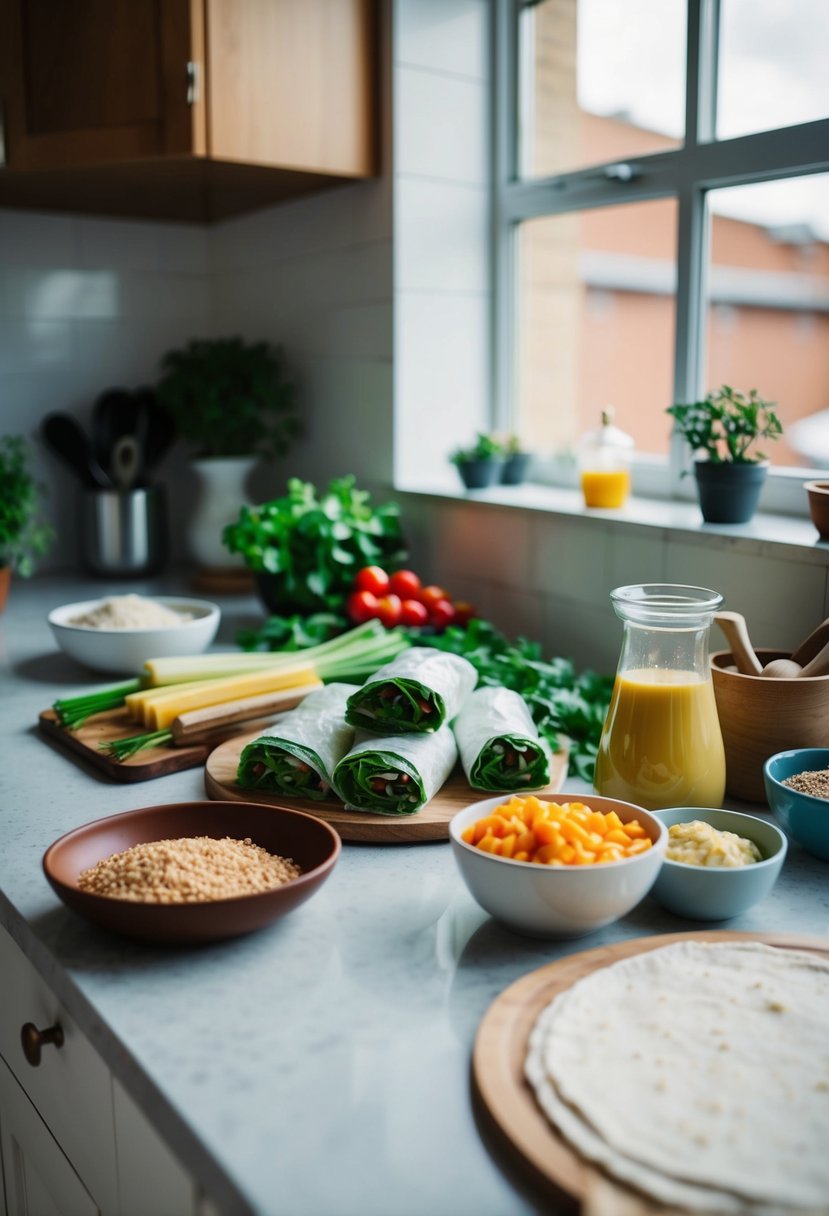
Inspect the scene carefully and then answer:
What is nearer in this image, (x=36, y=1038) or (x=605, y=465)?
(x=36, y=1038)

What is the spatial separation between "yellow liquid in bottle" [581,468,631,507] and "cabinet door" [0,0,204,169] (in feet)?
2.68

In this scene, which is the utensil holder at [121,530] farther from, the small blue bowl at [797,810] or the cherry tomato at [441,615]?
the small blue bowl at [797,810]

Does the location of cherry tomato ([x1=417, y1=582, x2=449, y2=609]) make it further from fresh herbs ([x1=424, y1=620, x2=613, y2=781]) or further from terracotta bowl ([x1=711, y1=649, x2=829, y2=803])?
terracotta bowl ([x1=711, y1=649, x2=829, y2=803])

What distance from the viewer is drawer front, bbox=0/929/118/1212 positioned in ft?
2.73

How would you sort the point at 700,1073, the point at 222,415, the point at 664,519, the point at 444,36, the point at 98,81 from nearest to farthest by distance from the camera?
1. the point at 700,1073
2. the point at 664,519
3. the point at 98,81
4. the point at 444,36
5. the point at 222,415

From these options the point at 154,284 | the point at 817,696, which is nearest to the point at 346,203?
the point at 154,284

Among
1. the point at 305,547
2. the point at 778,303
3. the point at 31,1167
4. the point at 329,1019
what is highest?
the point at 778,303

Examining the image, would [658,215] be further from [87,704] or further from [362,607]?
[87,704]

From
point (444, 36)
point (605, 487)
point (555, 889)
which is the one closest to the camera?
point (555, 889)

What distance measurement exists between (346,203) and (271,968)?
159 centimetres

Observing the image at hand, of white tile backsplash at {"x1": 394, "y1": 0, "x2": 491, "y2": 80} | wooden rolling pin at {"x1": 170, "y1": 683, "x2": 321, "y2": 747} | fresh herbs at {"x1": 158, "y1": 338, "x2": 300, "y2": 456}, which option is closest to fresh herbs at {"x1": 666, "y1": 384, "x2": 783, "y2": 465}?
wooden rolling pin at {"x1": 170, "y1": 683, "x2": 321, "y2": 747}

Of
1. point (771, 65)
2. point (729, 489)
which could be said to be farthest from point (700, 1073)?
point (771, 65)

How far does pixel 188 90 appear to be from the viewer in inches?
67.6

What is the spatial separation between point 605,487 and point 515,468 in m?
0.31
